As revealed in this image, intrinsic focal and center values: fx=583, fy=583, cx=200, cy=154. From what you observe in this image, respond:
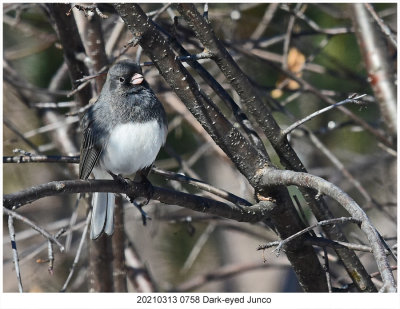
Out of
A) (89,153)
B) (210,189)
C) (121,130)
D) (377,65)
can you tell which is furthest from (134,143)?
(377,65)

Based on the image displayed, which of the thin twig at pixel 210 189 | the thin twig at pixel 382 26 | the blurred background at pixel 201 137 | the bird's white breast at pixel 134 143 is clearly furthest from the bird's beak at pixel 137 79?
the thin twig at pixel 382 26

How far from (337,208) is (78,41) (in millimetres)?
1817

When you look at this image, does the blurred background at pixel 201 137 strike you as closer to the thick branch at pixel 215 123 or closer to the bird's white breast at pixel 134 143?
the bird's white breast at pixel 134 143

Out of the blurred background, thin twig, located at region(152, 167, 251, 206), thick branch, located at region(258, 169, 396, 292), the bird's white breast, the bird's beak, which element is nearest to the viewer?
thick branch, located at region(258, 169, 396, 292)

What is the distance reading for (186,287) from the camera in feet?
9.43

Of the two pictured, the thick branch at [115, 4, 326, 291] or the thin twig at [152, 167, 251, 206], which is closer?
the thick branch at [115, 4, 326, 291]

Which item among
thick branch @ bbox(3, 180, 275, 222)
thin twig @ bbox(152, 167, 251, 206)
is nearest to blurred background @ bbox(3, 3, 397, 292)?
thin twig @ bbox(152, 167, 251, 206)

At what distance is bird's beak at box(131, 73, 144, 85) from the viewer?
2.08 m

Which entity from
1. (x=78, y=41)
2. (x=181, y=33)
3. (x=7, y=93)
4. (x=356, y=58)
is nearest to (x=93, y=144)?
(x=78, y=41)

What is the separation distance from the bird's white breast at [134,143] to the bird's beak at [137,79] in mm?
176

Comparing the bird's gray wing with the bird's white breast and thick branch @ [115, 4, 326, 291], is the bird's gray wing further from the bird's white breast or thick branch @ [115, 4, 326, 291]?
thick branch @ [115, 4, 326, 291]

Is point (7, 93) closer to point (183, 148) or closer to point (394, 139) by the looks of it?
point (183, 148)

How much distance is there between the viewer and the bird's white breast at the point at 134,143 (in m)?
1.96

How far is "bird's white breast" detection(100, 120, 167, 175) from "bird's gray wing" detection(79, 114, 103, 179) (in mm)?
32
